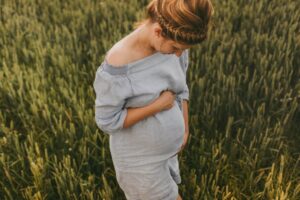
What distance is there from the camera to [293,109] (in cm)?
216

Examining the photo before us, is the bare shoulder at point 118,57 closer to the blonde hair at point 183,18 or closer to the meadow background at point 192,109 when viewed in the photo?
the blonde hair at point 183,18

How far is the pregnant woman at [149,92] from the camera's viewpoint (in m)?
1.19

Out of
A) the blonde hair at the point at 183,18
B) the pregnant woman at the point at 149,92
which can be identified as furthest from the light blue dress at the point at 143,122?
the blonde hair at the point at 183,18

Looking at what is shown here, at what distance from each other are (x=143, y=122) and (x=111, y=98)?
0.56 feet

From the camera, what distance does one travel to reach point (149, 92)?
1.32m

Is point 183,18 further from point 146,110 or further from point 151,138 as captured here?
point 151,138

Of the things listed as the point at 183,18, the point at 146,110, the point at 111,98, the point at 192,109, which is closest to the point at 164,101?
the point at 146,110

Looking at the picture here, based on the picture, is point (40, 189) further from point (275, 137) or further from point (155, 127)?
point (275, 137)

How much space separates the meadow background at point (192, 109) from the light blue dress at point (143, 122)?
1.12ft

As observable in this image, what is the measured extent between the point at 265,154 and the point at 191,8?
1.19 metres

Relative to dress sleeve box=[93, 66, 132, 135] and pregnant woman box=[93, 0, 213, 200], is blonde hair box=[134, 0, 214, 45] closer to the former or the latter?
pregnant woman box=[93, 0, 213, 200]

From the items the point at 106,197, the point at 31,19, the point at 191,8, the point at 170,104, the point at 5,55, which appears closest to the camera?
the point at 191,8

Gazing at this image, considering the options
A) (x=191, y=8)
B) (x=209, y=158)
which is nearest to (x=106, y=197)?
(x=209, y=158)

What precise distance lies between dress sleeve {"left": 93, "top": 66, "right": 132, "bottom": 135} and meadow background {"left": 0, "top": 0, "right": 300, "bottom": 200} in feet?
1.79
